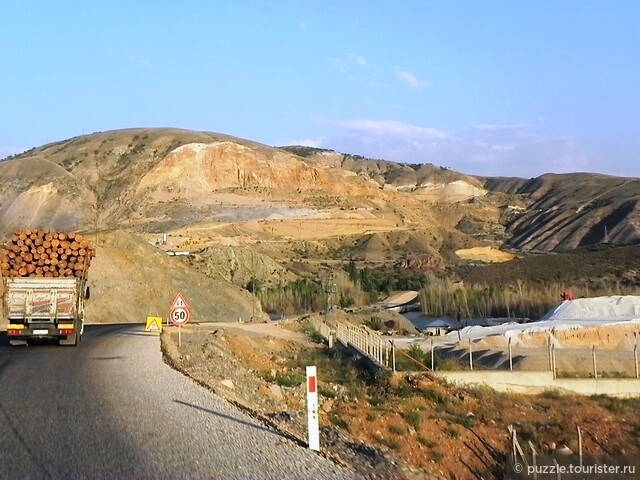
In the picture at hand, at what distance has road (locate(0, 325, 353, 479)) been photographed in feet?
29.8

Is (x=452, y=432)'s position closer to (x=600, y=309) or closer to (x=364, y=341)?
(x=364, y=341)

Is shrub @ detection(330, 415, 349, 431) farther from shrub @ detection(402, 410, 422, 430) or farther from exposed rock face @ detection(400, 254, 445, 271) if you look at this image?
exposed rock face @ detection(400, 254, 445, 271)

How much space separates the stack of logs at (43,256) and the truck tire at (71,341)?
217cm

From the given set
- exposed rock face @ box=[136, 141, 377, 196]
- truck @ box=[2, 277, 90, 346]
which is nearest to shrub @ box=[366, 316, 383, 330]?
truck @ box=[2, 277, 90, 346]

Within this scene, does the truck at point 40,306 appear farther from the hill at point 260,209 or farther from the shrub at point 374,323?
the hill at point 260,209

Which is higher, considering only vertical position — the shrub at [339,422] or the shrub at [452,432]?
A: the shrub at [339,422]

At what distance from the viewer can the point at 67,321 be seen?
945 inches

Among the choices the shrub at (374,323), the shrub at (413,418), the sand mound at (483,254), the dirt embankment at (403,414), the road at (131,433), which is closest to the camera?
the road at (131,433)

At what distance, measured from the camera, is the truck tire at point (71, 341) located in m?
24.4

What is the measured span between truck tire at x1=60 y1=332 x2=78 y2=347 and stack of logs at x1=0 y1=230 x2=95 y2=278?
217cm

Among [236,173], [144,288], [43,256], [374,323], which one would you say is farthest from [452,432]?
[236,173]

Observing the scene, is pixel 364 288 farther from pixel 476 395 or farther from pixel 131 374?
pixel 131 374

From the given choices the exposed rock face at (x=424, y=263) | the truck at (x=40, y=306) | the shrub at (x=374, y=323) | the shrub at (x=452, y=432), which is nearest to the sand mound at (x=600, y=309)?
the shrub at (x=374, y=323)

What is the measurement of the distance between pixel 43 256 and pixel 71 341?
10.7 ft
